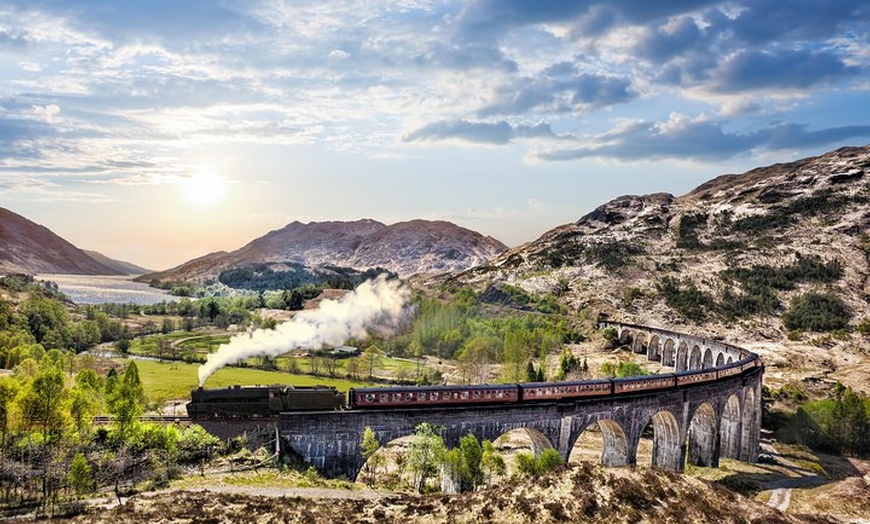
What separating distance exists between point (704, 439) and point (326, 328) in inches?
2387

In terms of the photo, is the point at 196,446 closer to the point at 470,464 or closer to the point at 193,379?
the point at 470,464

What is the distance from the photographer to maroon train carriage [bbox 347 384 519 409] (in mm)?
36594

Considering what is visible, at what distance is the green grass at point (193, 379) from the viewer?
7912 centimetres

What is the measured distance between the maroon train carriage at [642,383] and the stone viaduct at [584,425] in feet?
1.58

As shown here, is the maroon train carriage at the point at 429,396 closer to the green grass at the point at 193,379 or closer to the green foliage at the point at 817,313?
the green grass at the point at 193,379

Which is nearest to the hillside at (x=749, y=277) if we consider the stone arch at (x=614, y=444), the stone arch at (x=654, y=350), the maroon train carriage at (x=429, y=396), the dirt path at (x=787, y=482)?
the stone arch at (x=654, y=350)

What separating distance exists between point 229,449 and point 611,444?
28350mm

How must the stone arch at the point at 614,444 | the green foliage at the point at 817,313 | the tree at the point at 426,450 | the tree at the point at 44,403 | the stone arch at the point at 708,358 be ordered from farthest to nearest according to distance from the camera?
the green foliage at the point at 817,313
the stone arch at the point at 708,358
the stone arch at the point at 614,444
the tree at the point at 426,450
the tree at the point at 44,403

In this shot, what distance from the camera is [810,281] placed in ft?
509

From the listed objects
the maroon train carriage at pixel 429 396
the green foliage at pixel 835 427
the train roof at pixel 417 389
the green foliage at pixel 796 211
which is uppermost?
the green foliage at pixel 796 211

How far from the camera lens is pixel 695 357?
335 feet

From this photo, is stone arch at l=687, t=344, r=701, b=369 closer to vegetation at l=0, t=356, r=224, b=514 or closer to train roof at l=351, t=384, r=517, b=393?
train roof at l=351, t=384, r=517, b=393

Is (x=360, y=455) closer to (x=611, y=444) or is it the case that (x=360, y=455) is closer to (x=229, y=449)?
(x=229, y=449)

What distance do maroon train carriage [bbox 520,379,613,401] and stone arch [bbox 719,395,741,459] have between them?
A: 21388 mm
